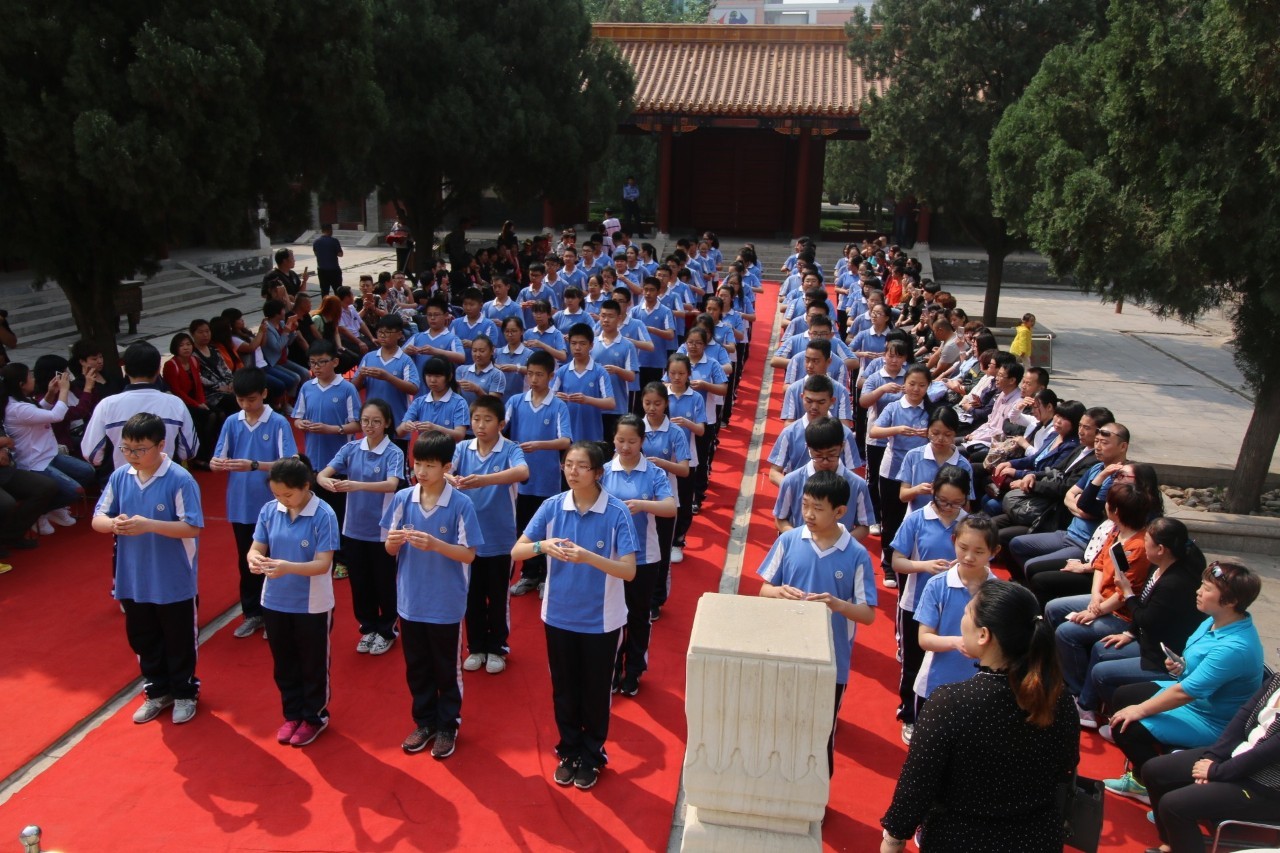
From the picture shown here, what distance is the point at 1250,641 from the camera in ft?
13.4

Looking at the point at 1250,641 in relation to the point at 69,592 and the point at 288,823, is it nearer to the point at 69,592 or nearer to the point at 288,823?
the point at 288,823

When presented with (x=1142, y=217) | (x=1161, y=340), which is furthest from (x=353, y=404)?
(x=1161, y=340)

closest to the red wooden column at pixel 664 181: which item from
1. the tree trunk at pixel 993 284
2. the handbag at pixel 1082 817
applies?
the tree trunk at pixel 993 284

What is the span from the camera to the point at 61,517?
7547 millimetres

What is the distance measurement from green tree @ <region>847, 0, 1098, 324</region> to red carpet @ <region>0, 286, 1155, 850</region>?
1140 centimetres

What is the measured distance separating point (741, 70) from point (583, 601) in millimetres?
22126

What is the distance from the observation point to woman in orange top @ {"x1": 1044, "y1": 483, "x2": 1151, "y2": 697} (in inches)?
200

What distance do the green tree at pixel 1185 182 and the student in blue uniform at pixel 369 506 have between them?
5.66 m

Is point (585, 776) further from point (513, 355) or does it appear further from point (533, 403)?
point (513, 355)

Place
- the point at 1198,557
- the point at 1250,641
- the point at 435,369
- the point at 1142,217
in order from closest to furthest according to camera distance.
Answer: the point at 1250,641 → the point at 1198,557 → the point at 435,369 → the point at 1142,217

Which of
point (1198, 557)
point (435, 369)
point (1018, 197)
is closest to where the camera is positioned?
point (1198, 557)

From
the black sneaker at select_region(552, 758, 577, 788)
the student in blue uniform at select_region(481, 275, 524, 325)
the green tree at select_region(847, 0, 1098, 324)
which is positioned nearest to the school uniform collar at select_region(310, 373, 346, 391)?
the black sneaker at select_region(552, 758, 577, 788)

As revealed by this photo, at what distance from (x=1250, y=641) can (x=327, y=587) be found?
4.08 m

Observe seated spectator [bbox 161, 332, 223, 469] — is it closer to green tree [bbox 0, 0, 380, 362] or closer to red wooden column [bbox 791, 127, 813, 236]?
green tree [bbox 0, 0, 380, 362]
